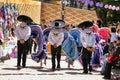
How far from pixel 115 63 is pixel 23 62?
13.2 ft

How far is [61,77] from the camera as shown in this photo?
16438mm

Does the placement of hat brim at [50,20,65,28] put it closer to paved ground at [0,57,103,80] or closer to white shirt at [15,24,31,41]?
white shirt at [15,24,31,41]

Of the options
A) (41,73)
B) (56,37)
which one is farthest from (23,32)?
(41,73)

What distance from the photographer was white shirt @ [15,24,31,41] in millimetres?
18672

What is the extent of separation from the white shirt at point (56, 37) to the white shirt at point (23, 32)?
839mm

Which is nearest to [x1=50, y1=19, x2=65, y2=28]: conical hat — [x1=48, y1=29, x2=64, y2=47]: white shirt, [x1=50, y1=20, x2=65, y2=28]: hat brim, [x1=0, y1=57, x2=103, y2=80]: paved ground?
[x1=50, y1=20, x2=65, y2=28]: hat brim

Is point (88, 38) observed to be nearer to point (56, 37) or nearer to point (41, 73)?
point (56, 37)

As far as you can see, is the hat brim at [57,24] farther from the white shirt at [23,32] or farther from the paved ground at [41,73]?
the paved ground at [41,73]

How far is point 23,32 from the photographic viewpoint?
18734 mm

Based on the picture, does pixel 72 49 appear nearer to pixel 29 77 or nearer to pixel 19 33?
pixel 19 33

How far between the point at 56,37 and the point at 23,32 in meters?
1.26

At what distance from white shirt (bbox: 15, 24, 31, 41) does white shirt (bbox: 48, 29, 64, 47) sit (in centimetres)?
84

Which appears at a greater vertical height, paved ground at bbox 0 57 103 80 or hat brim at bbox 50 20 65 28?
hat brim at bbox 50 20 65 28

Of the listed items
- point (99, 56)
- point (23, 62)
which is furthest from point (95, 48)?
point (23, 62)
